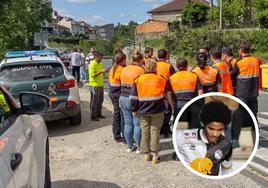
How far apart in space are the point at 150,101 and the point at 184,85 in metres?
0.63

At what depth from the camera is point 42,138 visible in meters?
4.78

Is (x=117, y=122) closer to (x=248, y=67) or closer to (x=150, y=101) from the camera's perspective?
(x=150, y=101)

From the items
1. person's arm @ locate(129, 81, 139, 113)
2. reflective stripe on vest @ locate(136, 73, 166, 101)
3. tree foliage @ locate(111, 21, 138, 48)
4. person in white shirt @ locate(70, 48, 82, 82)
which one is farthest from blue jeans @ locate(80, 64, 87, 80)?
tree foliage @ locate(111, 21, 138, 48)

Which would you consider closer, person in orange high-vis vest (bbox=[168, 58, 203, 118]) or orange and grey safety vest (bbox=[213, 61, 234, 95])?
person in orange high-vis vest (bbox=[168, 58, 203, 118])

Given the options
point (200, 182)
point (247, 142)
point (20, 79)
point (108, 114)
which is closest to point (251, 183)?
point (200, 182)

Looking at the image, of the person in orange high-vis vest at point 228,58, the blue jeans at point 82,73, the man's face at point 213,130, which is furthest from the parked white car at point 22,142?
the blue jeans at point 82,73

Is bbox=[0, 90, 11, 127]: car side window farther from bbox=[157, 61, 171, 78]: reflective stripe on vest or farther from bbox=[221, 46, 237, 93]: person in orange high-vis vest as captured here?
bbox=[221, 46, 237, 93]: person in orange high-vis vest

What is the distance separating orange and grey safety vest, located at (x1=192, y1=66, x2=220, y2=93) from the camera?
25.7 feet

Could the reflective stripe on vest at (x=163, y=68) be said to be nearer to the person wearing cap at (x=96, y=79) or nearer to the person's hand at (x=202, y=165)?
the person wearing cap at (x=96, y=79)

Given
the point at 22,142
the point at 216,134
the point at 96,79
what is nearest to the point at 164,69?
the point at 96,79

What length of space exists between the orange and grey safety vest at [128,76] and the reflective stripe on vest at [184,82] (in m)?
0.70

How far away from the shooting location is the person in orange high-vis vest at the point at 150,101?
Result: 704cm

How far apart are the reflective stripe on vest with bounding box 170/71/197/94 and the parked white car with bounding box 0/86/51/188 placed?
2772 mm

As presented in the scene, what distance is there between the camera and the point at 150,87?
23.1 ft
